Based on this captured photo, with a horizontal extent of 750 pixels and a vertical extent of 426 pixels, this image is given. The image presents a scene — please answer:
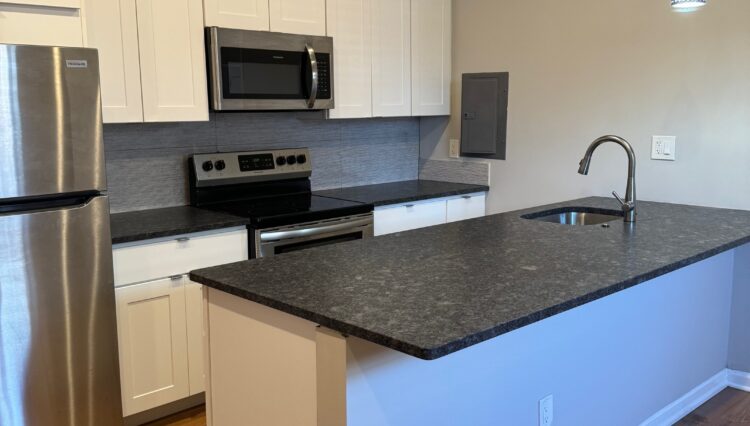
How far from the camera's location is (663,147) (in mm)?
3365

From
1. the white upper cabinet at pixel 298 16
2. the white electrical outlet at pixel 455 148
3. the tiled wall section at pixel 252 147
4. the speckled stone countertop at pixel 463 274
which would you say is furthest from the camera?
the white electrical outlet at pixel 455 148

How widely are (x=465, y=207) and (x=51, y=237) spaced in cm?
247

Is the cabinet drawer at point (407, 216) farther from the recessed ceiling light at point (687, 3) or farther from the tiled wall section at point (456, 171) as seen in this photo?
the recessed ceiling light at point (687, 3)

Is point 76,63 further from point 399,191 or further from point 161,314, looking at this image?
point 399,191

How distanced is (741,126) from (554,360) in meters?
1.66

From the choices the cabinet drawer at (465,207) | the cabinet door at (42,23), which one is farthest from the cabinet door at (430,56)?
the cabinet door at (42,23)

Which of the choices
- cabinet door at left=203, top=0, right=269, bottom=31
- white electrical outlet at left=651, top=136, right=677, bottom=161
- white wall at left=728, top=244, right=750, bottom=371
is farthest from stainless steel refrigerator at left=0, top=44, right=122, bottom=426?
white wall at left=728, top=244, right=750, bottom=371

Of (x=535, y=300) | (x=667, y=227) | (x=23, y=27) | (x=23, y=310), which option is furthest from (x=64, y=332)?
(x=667, y=227)

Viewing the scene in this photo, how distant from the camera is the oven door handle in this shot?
10.3 feet

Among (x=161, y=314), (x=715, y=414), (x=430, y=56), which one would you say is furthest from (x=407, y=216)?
(x=715, y=414)

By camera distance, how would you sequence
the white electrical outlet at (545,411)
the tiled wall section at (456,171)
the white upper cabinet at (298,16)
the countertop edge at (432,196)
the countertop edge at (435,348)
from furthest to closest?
1. the tiled wall section at (456,171)
2. the countertop edge at (432,196)
3. the white upper cabinet at (298,16)
4. the white electrical outlet at (545,411)
5. the countertop edge at (435,348)

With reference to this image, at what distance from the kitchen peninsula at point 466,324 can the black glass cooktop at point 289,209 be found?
810mm

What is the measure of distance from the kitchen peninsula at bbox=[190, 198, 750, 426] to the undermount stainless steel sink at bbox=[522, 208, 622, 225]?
0.27m

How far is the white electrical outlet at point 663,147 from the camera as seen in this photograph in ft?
10.9
